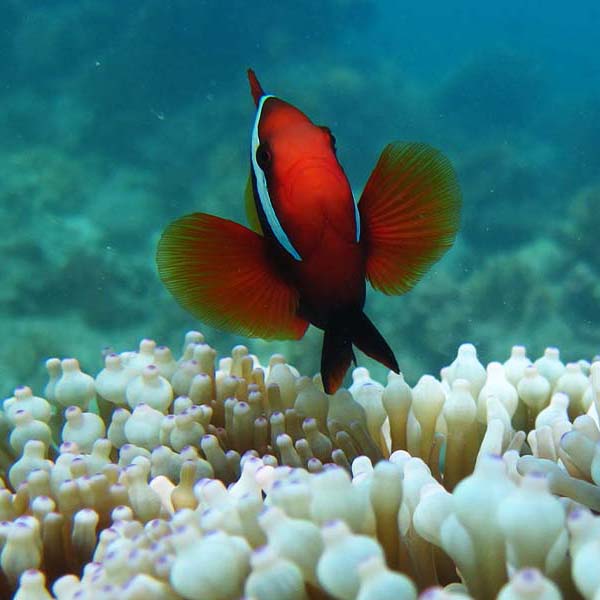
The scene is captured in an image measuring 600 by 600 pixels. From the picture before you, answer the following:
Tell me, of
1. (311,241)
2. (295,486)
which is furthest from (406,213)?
(295,486)

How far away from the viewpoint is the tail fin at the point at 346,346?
1.19 metres

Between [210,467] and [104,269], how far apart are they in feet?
9.40

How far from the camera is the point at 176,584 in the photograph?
1.96 ft

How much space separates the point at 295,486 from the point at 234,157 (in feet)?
15.2

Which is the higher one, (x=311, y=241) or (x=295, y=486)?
(x=311, y=241)

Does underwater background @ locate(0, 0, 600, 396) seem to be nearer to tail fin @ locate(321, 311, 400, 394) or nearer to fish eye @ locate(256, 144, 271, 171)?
tail fin @ locate(321, 311, 400, 394)

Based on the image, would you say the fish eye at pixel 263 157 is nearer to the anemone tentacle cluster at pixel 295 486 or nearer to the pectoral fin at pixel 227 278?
the pectoral fin at pixel 227 278

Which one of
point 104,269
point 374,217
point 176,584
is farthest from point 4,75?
point 176,584

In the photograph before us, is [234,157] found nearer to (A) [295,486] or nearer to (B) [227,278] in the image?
(B) [227,278]

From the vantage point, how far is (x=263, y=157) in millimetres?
1099

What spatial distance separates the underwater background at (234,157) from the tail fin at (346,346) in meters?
2.14

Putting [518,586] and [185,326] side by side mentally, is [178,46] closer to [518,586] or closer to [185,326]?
[185,326]

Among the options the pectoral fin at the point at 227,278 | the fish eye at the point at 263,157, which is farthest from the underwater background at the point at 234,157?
the fish eye at the point at 263,157

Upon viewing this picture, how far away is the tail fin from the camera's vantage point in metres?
1.19
